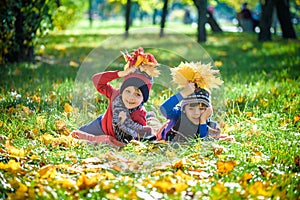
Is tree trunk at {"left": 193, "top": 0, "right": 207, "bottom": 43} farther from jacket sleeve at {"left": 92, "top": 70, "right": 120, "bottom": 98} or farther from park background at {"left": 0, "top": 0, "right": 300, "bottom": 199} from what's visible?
jacket sleeve at {"left": 92, "top": 70, "right": 120, "bottom": 98}

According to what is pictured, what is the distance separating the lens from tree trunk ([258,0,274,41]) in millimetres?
15070

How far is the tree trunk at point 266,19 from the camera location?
593 inches

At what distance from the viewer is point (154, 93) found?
21.4 feet

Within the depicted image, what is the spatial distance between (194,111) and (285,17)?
13.5 metres

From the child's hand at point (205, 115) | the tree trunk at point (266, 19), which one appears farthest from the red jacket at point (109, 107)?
the tree trunk at point (266, 19)

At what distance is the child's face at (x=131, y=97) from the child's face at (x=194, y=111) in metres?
0.40

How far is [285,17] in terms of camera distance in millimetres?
17188

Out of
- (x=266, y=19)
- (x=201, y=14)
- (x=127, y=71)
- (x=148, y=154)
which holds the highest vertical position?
(x=201, y=14)

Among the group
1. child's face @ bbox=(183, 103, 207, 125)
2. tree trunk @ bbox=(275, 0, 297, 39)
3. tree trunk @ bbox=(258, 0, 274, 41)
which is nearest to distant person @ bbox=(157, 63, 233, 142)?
child's face @ bbox=(183, 103, 207, 125)

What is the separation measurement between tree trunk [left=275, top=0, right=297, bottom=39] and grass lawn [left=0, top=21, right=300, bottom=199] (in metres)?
10.5

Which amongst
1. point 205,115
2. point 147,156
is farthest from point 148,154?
point 205,115

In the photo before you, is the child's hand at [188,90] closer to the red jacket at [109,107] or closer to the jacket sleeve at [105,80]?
the red jacket at [109,107]

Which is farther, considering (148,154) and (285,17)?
(285,17)

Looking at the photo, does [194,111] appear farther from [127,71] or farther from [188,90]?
[127,71]
